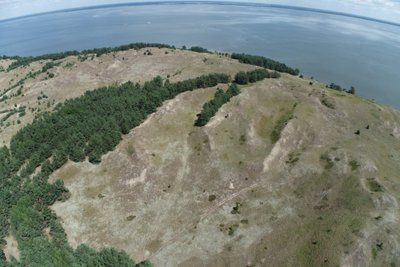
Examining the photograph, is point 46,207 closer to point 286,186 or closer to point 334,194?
point 286,186

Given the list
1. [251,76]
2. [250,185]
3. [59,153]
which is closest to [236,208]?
[250,185]

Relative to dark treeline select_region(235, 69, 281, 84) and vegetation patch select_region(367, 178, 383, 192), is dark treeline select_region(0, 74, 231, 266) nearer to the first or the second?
dark treeline select_region(235, 69, 281, 84)

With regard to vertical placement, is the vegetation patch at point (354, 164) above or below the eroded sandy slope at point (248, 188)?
above

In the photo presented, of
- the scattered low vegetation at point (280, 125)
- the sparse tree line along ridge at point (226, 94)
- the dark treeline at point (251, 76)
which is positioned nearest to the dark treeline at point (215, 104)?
the sparse tree line along ridge at point (226, 94)

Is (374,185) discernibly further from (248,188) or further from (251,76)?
(251,76)

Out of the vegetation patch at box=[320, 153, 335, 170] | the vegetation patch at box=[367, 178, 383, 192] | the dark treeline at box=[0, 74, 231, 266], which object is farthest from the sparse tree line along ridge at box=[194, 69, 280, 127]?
the vegetation patch at box=[367, 178, 383, 192]

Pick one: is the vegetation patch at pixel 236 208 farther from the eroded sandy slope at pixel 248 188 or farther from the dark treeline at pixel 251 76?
the dark treeline at pixel 251 76
